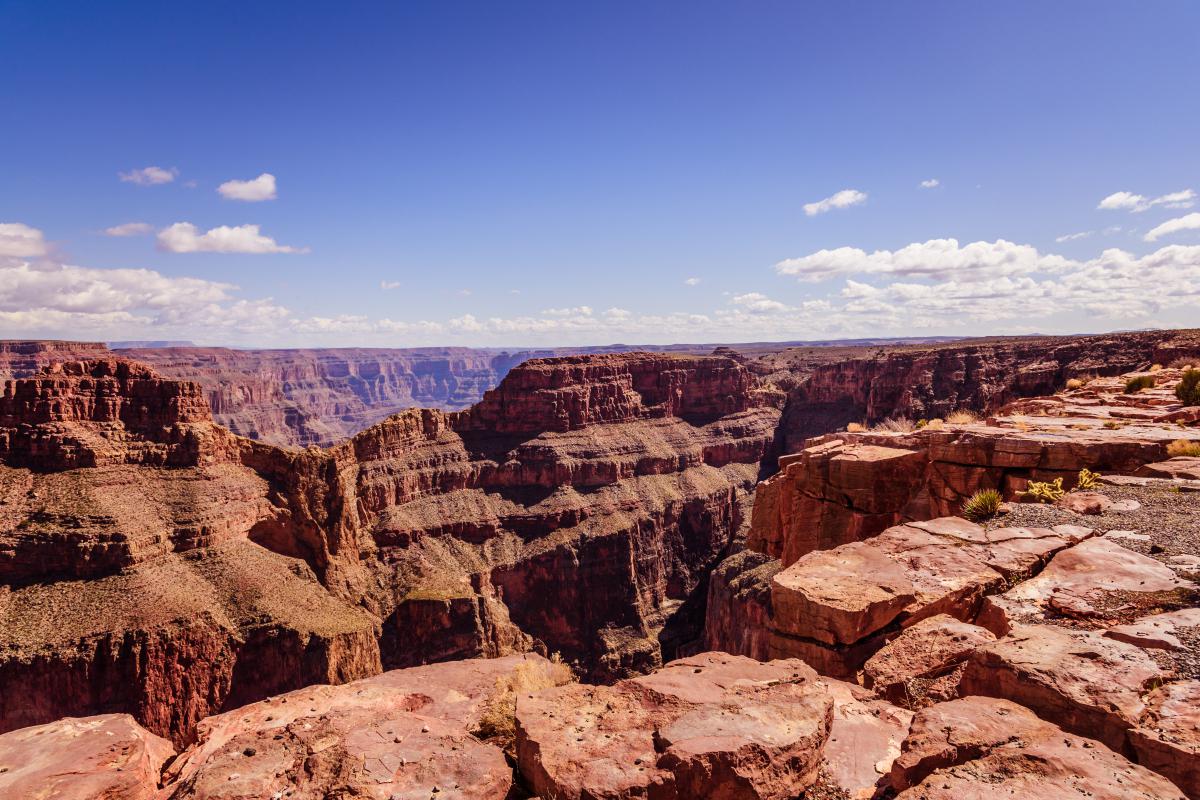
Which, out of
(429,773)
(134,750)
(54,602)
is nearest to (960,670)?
(429,773)

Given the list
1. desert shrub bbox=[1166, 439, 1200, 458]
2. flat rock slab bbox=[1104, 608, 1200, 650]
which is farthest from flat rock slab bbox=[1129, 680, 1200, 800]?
desert shrub bbox=[1166, 439, 1200, 458]

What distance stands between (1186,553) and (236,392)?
205094mm

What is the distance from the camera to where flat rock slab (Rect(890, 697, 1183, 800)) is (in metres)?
5.00

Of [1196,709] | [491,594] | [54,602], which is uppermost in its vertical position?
[1196,709]

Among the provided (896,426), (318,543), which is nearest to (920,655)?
(896,426)

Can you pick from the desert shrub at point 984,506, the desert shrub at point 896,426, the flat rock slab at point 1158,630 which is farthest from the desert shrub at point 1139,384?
the flat rock slab at point 1158,630

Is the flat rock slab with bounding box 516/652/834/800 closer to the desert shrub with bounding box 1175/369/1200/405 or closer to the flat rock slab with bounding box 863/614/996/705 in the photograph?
the flat rock slab with bounding box 863/614/996/705

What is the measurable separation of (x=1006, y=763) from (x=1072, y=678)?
168cm

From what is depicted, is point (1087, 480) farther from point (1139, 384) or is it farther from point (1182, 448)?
point (1139, 384)

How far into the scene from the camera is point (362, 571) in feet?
182

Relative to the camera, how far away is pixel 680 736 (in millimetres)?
6613

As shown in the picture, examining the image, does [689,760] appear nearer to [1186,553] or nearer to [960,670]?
[960,670]

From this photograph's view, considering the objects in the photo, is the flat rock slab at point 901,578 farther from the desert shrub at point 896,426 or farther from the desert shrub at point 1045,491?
the desert shrub at point 896,426

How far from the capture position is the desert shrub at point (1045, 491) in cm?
1325
